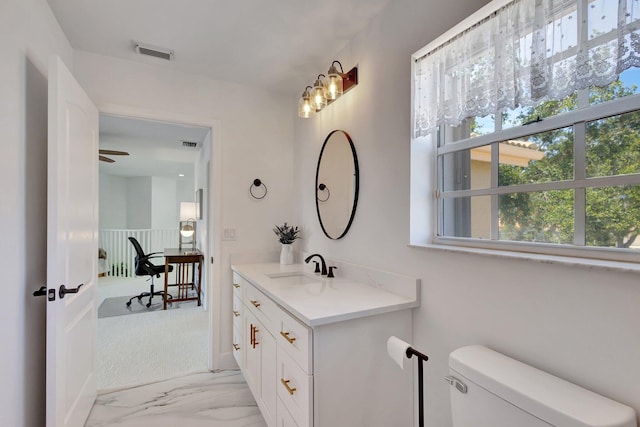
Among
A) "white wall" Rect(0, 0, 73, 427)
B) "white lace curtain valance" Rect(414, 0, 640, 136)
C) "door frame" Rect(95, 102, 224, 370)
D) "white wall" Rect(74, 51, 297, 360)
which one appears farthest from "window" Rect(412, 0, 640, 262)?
"white wall" Rect(0, 0, 73, 427)

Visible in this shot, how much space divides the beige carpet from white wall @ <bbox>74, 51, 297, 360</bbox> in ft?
1.63

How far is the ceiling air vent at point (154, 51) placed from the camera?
214cm

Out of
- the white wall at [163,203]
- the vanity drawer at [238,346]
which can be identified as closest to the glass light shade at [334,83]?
the vanity drawer at [238,346]

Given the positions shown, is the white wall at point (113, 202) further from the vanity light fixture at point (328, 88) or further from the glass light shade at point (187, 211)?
the vanity light fixture at point (328, 88)

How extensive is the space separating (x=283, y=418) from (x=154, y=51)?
2.49 meters

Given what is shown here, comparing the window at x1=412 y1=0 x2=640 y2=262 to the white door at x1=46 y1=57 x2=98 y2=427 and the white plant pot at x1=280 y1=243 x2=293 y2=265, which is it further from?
the white door at x1=46 y1=57 x2=98 y2=427

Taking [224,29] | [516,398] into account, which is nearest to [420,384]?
[516,398]

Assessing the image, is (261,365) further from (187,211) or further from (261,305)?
(187,211)

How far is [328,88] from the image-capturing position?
208cm

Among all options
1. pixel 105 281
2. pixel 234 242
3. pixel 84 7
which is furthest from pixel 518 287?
pixel 105 281

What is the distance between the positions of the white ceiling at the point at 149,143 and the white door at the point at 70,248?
73 centimetres

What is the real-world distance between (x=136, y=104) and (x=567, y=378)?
2939mm

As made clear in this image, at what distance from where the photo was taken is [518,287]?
3.61 ft

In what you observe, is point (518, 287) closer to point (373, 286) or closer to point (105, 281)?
point (373, 286)
